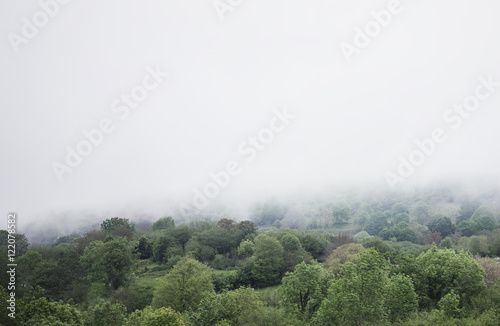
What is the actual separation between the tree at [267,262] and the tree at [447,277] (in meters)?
40.0

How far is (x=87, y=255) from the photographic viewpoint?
2980 inches

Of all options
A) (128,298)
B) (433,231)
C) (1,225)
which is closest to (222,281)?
(128,298)

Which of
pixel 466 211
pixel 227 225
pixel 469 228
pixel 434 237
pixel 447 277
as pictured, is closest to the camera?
pixel 447 277

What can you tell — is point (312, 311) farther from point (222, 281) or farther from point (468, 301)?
point (222, 281)

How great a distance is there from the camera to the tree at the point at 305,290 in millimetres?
41125

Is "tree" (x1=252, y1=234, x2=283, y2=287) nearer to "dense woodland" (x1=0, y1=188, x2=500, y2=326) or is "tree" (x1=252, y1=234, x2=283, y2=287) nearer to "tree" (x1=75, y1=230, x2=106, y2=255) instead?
"dense woodland" (x1=0, y1=188, x2=500, y2=326)

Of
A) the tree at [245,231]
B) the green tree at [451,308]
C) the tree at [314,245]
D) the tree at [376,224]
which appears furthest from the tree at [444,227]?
the green tree at [451,308]

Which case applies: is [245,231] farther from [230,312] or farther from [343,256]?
[230,312]

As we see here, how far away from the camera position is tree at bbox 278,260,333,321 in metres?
41.1

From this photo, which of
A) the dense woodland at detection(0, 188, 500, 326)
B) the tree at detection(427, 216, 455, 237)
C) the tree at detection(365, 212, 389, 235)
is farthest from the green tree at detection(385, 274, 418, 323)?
the tree at detection(365, 212, 389, 235)

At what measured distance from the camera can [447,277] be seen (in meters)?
40.6

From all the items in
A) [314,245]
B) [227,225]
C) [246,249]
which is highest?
[227,225]

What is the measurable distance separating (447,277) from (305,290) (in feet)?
70.4

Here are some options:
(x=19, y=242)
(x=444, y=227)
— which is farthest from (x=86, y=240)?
(x=444, y=227)
